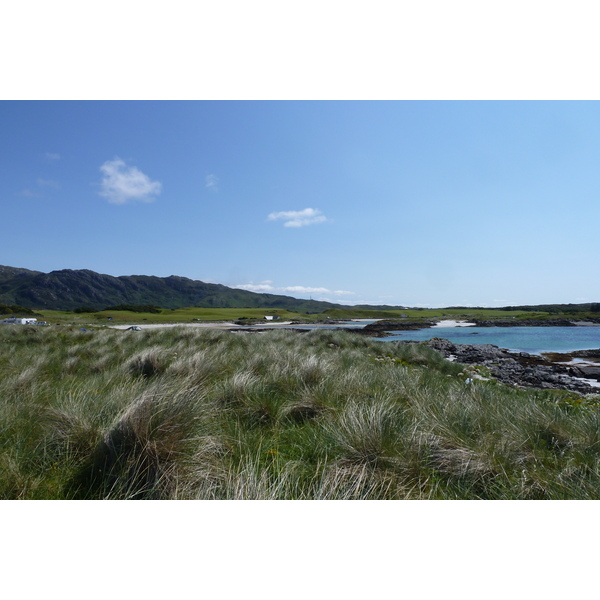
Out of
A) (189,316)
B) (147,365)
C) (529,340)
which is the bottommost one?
(189,316)

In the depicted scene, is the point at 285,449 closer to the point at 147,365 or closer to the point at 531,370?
the point at 147,365

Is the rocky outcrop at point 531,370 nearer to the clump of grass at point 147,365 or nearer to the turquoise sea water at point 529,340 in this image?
the turquoise sea water at point 529,340

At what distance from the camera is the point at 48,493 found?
2113mm

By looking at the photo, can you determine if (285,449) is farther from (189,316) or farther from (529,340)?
(189,316)

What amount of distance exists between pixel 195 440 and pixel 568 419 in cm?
405

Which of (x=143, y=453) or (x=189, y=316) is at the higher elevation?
(x=143, y=453)

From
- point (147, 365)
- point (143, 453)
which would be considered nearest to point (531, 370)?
point (147, 365)

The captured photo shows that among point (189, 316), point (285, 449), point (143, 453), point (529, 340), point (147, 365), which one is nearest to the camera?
point (143, 453)

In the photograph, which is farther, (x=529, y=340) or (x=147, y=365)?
A: (x=529, y=340)

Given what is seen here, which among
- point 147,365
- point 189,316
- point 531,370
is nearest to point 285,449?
point 147,365

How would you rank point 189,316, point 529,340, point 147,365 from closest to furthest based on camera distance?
point 147,365 < point 529,340 < point 189,316

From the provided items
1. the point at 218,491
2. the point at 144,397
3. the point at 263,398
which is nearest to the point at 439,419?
the point at 263,398

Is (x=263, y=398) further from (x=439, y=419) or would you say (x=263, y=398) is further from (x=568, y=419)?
(x=568, y=419)

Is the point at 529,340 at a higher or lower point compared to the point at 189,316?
higher
